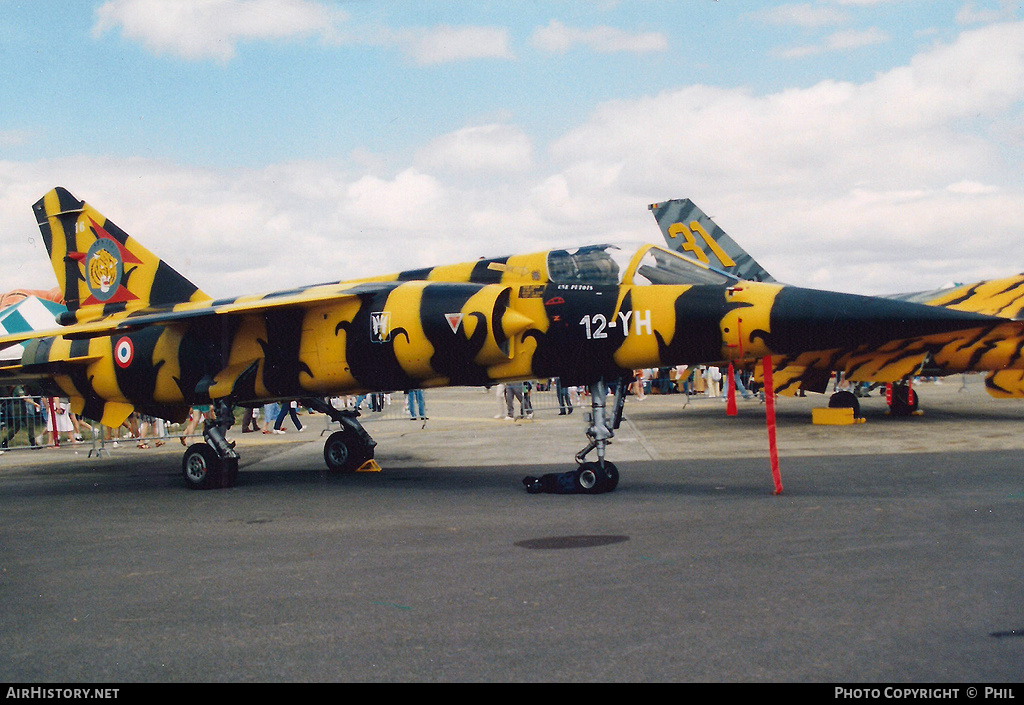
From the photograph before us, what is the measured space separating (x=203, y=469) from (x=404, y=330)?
134 inches

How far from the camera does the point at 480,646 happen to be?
4312 millimetres

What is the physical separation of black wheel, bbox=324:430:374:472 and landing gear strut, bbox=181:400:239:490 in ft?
6.21

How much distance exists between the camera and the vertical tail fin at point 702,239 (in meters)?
23.1

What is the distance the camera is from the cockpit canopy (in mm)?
9508

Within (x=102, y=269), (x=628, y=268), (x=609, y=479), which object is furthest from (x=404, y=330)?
(x=102, y=269)

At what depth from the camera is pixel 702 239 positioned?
2342cm

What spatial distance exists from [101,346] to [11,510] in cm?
346

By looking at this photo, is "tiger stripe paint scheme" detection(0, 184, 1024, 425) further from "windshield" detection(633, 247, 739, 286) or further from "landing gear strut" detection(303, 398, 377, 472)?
"landing gear strut" detection(303, 398, 377, 472)

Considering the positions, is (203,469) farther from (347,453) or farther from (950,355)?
(950,355)

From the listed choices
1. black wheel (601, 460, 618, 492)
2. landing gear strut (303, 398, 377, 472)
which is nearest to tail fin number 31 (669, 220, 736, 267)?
landing gear strut (303, 398, 377, 472)

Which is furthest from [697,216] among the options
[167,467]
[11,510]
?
[11,510]

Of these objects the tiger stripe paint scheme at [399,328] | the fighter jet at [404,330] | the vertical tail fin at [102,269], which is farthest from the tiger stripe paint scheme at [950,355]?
the vertical tail fin at [102,269]

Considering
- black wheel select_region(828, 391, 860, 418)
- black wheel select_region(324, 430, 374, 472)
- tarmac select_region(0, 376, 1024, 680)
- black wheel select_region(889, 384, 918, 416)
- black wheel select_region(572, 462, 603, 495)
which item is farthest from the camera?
black wheel select_region(889, 384, 918, 416)

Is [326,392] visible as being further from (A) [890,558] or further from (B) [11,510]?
(A) [890,558]
